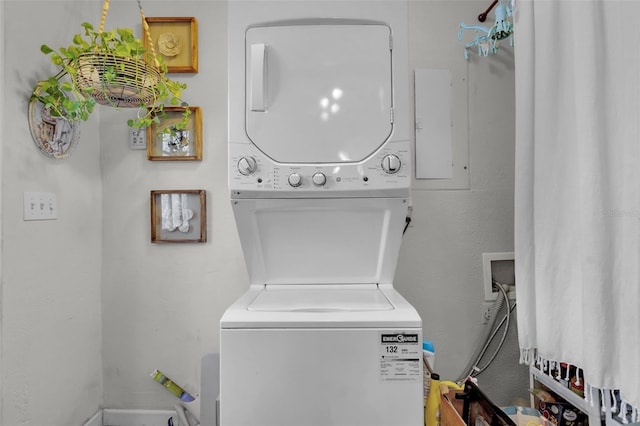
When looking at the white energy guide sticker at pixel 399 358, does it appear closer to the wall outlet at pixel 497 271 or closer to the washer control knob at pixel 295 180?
the washer control knob at pixel 295 180

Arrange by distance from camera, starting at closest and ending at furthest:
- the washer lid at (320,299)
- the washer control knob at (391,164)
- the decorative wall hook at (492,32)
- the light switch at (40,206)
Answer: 1. the washer lid at (320,299)
2. the washer control knob at (391,164)
3. the light switch at (40,206)
4. the decorative wall hook at (492,32)

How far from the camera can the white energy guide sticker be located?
1.05m

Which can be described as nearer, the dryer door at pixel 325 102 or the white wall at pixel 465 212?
the dryer door at pixel 325 102

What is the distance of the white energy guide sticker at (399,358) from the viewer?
3.46 feet

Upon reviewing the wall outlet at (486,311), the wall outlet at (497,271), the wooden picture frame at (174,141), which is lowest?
the wall outlet at (486,311)

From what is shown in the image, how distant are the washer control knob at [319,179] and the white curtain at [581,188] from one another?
2.60 ft

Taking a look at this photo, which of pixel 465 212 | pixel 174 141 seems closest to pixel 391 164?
pixel 465 212

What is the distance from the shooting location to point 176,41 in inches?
74.8

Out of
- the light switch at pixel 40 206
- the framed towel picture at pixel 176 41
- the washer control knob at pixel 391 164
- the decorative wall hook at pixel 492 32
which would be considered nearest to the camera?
the washer control knob at pixel 391 164

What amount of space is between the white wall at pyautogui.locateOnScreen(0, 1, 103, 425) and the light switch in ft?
0.08

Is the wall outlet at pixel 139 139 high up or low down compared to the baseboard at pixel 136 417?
up

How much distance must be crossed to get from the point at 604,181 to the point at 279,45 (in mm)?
1099

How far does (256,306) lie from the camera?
47.2 inches

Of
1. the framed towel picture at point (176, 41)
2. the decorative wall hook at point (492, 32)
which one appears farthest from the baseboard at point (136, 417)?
the decorative wall hook at point (492, 32)
